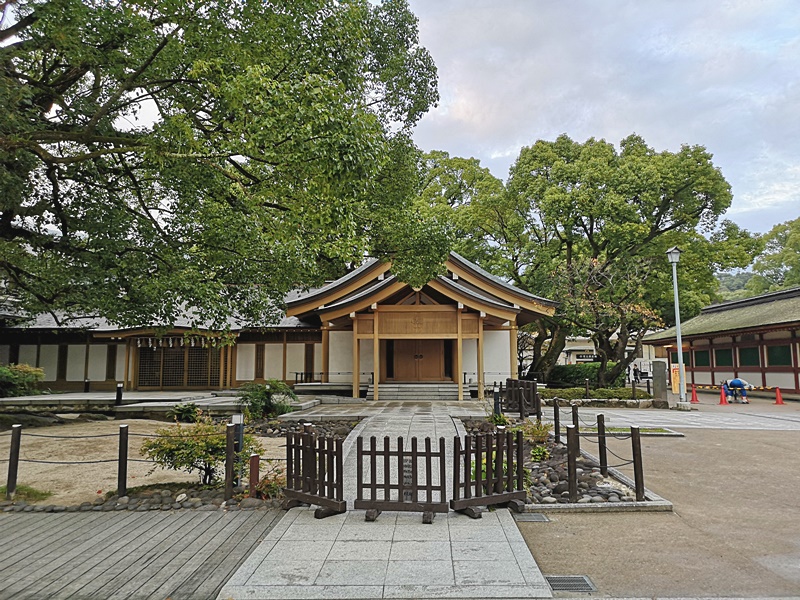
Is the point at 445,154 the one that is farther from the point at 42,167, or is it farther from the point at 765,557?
the point at 765,557

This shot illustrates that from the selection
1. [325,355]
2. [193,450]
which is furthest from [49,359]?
[193,450]

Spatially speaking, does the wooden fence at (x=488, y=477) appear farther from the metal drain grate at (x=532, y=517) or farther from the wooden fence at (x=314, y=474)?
the wooden fence at (x=314, y=474)

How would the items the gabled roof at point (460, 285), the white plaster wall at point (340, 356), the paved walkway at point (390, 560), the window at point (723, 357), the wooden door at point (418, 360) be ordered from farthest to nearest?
the window at point (723, 357) < the white plaster wall at point (340, 356) < the wooden door at point (418, 360) < the gabled roof at point (460, 285) < the paved walkway at point (390, 560)

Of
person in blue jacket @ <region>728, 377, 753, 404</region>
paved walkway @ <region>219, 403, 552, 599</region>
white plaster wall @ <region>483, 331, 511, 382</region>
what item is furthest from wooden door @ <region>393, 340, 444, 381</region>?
paved walkway @ <region>219, 403, 552, 599</region>

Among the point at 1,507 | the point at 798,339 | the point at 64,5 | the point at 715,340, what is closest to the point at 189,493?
the point at 1,507

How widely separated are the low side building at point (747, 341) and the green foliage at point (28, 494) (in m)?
24.8

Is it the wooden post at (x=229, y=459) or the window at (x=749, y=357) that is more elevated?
the window at (x=749, y=357)

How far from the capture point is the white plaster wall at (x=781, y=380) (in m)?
22.3

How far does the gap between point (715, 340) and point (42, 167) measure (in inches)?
1206

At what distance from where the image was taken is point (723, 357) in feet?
89.5

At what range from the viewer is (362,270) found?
21250mm

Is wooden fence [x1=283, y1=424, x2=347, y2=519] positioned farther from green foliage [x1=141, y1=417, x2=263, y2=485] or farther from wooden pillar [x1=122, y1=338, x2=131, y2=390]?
wooden pillar [x1=122, y1=338, x2=131, y2=390]

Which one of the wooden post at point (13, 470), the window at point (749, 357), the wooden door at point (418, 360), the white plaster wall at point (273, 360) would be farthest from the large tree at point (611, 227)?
the wooden post at point (13, 470)

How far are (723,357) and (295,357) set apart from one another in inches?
891
